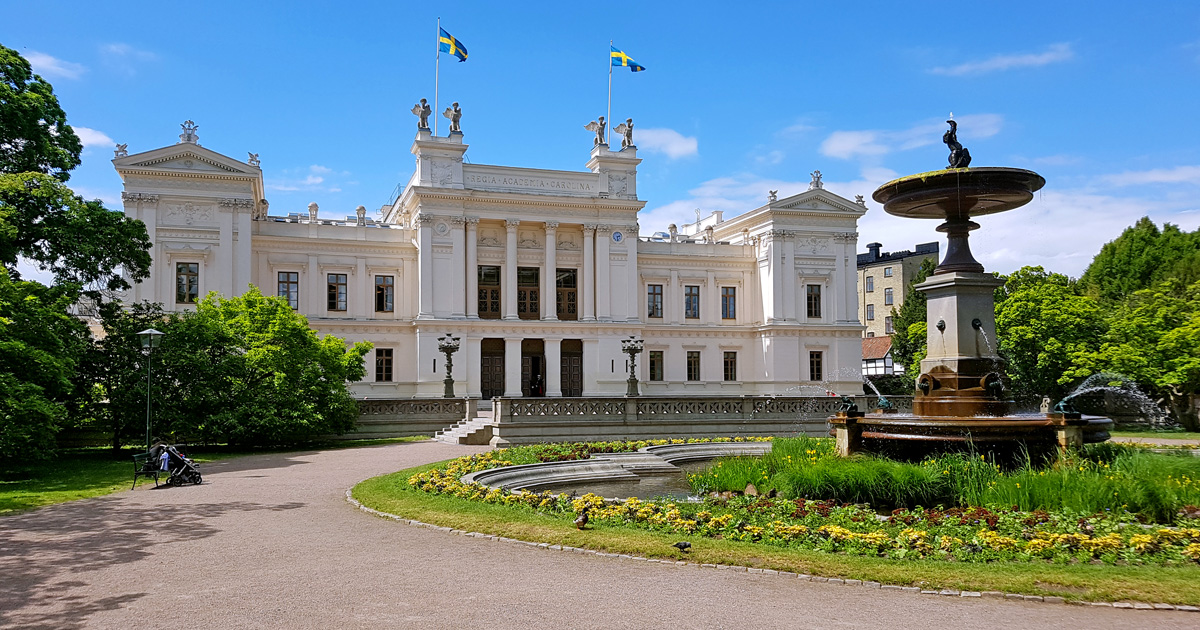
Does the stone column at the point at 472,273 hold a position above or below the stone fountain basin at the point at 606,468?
above

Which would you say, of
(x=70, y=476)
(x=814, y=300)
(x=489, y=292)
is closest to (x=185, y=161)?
(x=489, y=292)

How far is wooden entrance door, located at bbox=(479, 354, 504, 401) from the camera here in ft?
148

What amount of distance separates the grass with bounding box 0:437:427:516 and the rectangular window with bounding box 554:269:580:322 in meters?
21.1

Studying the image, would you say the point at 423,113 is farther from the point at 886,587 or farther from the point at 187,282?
the point at 886,587

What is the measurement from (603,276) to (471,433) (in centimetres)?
2002

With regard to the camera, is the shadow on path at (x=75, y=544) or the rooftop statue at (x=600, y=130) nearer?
the shadow on path at (x=75, y=544)

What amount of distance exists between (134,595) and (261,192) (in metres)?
40.4

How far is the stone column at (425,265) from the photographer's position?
4341 centimetres

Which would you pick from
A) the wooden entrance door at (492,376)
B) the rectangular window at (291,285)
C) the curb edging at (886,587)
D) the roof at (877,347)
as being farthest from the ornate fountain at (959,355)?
the roof at (877,347)

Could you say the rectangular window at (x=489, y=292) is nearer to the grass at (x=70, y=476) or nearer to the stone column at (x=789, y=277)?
the stone column at (x=789, y=277)

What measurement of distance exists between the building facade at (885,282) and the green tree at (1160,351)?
106 feet

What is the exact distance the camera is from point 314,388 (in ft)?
91.0

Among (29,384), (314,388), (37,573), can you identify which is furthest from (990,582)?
(314,388)

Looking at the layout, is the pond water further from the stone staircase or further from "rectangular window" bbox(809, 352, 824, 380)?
"rectangular window" bbox(809, 352, 824, 380)
